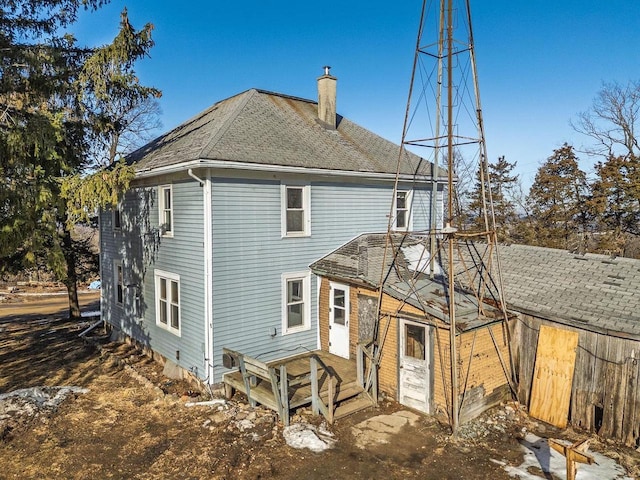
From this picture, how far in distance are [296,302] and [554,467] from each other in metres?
7.18

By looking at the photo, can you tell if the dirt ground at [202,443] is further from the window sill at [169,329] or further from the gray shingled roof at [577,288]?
the gray shingled roof at [577,288]

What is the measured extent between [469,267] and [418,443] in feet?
18.3

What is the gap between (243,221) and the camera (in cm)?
1100

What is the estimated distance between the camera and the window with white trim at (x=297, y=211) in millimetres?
11867

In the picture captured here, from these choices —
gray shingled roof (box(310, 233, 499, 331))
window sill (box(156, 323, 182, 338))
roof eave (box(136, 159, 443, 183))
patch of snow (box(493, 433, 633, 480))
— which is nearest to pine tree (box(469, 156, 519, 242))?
gray shingled roof (box(310, 233, 499, 331))

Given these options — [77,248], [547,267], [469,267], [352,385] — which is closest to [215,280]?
[352,385]

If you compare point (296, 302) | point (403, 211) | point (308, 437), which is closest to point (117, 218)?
point (296, 302)

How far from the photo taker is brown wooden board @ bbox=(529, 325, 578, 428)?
917 centimetres

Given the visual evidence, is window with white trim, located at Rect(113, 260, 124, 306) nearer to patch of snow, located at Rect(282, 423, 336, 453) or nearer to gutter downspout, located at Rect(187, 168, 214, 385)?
gutter downspout, located at Rect(187, 168, 214, 385)

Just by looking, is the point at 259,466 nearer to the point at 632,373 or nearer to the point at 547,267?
the point at 632,373

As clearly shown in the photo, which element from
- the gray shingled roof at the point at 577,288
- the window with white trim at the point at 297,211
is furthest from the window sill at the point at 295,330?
the gray shingled roof at the point at 577,288

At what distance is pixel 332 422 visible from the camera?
912 cm

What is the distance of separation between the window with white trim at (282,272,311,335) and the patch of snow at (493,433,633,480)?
619 cm

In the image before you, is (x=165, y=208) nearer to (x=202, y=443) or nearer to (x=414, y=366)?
(x=202, y=443)
